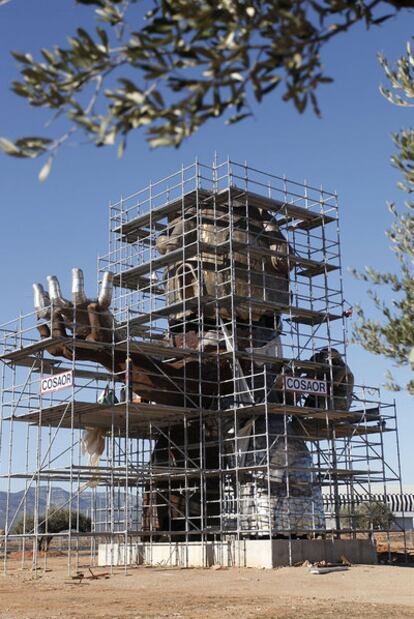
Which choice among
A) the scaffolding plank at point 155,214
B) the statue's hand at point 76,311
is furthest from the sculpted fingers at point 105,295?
the scaffolding plank at point 155,214

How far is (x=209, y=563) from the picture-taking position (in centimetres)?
3400

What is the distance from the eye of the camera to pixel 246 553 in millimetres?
33312

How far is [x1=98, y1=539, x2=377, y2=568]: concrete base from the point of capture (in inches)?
1286

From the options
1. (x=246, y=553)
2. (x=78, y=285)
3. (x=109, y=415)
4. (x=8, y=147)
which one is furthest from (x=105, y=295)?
(x=8, y=147)

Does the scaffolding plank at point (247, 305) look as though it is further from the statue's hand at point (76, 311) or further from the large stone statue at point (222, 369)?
the statue's hand at point (76, 311)

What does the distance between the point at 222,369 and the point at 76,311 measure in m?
7.59

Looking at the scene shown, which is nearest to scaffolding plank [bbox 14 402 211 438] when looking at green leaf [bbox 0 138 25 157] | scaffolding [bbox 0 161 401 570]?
scaffolding [bbox 0 161 401 570]

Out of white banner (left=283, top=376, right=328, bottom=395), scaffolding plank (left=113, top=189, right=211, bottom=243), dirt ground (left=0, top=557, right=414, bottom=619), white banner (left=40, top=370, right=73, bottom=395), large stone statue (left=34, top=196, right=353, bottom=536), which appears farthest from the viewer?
scaffolding plank (left=113, top=189, right=211, bottom=243)

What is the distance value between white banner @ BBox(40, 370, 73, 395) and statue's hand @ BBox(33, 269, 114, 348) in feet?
5.06

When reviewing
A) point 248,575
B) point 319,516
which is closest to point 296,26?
point 248,575

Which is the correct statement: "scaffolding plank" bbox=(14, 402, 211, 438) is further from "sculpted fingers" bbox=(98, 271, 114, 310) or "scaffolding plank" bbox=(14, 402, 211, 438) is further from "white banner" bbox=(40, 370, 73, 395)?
"sculpted fingers" bbox=(98, 271, 114, 310)

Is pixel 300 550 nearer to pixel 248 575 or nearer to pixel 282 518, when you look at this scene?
pixel 282 518

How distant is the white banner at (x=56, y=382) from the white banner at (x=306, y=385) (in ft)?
29.3

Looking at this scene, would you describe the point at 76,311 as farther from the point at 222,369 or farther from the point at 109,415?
the point at 222,369
